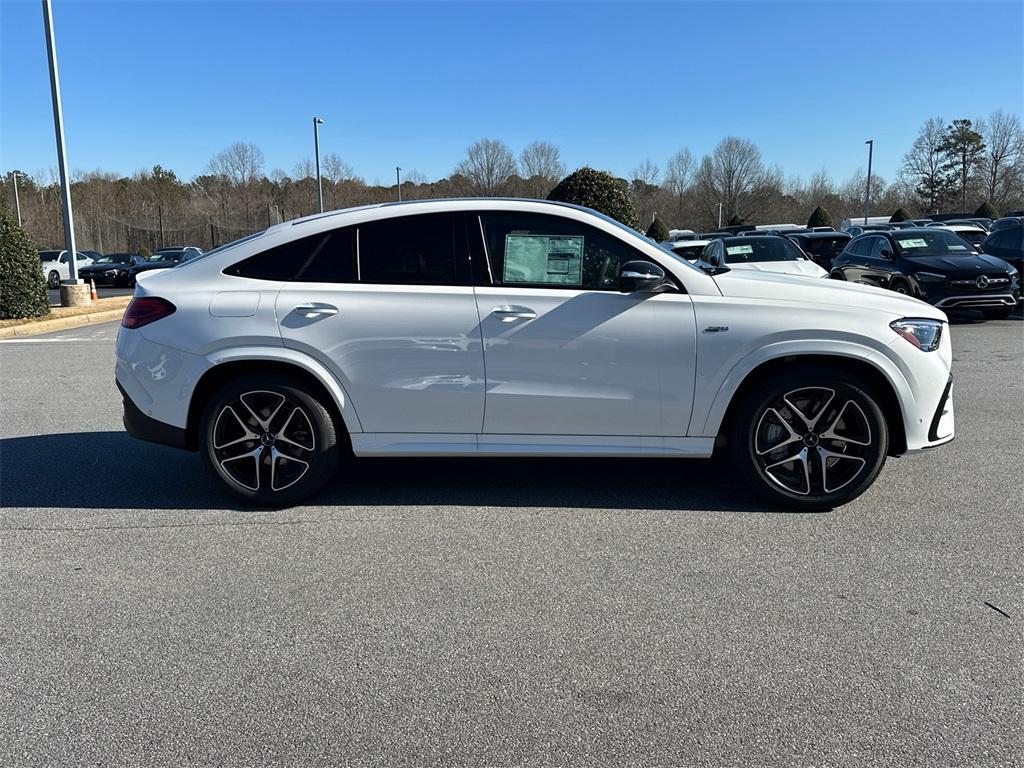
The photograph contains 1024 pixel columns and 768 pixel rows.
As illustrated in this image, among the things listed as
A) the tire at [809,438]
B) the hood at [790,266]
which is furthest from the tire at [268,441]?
the hood at [790,266]

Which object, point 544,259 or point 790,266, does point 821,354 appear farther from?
point 790,266

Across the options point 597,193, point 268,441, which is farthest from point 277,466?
point 597,193

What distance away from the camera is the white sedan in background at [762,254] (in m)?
14.1

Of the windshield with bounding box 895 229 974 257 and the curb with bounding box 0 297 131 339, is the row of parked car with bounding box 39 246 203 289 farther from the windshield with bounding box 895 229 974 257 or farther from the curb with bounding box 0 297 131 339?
the windshield with bounding box 895 229 974 257

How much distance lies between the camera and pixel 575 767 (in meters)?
2.39

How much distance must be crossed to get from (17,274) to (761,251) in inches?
578

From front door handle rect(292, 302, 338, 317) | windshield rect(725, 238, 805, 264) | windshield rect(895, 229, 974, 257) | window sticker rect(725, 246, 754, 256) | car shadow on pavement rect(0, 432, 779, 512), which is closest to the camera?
front door handle rect(292, 302, 338, 317)

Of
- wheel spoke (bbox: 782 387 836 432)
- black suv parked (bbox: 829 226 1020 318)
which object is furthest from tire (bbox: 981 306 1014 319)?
wheel spoke (bbox: 782 387 836 432)

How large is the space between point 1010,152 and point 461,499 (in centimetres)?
7028

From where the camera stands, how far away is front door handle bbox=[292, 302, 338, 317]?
445cm

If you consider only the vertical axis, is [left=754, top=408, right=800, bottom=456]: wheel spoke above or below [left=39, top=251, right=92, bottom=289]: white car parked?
below

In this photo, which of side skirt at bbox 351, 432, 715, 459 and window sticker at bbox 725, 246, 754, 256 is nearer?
side skirt at bbox 351, 432, 715, 459

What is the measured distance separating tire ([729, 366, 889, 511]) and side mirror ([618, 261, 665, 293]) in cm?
86

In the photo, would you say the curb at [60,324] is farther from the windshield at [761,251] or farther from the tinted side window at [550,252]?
the tinted side window at [550,252]
